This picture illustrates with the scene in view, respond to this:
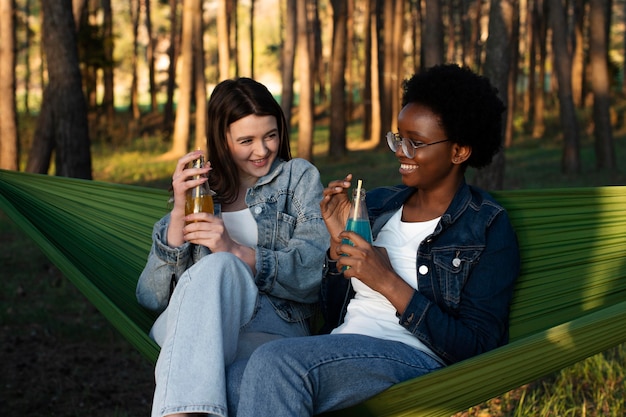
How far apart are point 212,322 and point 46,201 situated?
1566 millimetres

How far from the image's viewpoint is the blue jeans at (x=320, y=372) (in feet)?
7.30

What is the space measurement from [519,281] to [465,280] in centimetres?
40

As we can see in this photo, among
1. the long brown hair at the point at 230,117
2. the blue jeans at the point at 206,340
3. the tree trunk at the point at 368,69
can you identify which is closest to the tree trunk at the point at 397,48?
the tree trunk at the point at 368,69

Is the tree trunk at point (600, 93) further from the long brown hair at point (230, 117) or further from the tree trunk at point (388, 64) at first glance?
the long brown hair at point (230, 117)

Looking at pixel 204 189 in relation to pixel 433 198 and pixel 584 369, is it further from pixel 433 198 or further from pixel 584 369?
pixel 584 369

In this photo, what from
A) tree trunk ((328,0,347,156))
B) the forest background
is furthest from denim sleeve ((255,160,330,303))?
tree trunk ((328,0,347,156))

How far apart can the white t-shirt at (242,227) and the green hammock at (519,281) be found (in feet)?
1.36

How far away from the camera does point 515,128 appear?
23.4 metres

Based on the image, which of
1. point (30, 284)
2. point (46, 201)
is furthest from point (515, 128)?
point (46, 201)

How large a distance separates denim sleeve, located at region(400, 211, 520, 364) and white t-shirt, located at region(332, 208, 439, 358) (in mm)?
78

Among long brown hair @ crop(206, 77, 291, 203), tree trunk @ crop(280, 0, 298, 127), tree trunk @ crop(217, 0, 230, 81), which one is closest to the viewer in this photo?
long brown hair @ crop(206, 77, 291, 203)

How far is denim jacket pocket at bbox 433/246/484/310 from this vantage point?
8.43 feet

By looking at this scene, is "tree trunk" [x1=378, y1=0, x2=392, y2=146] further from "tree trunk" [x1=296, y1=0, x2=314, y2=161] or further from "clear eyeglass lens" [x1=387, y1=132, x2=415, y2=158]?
"clear eyeglass lens" [x1=387, y1=132, x2=415, y2=158]

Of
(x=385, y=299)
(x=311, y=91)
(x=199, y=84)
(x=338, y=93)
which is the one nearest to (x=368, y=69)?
(x=338, y=93)
